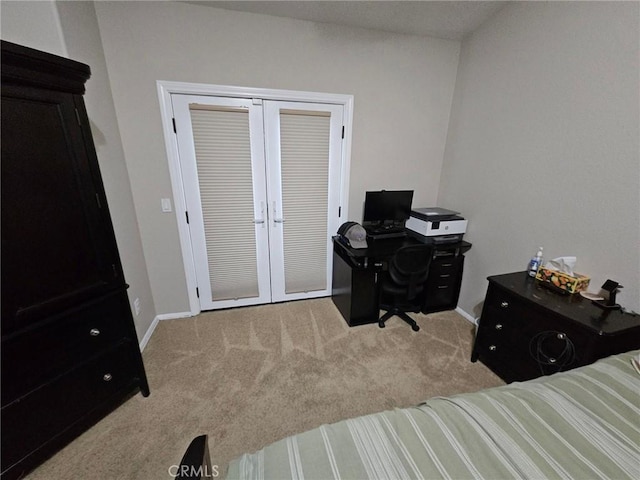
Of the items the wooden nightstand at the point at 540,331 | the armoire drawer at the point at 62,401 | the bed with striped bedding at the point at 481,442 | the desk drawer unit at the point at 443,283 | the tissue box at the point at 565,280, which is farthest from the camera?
the desk drawer unit at the point at 443,283

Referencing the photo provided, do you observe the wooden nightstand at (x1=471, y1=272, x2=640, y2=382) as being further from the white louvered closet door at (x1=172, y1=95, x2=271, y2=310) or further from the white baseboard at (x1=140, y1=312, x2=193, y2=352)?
the white baseboard at (x1=140, y1=312, x2=193, y2=352)

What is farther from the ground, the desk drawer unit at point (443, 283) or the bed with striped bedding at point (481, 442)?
the bed with striped bedding at point (481, 442)

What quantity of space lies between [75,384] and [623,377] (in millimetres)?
2599

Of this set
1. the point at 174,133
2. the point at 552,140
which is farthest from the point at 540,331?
the point at 174,133

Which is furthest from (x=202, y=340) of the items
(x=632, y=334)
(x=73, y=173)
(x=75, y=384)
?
(x=632, y=334)

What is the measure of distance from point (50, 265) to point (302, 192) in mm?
1897

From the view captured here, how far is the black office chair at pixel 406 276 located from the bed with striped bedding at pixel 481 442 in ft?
4.19

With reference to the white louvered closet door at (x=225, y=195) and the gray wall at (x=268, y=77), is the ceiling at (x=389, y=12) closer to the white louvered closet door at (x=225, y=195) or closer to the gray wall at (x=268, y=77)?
the gray wall at (x=268, y=77)

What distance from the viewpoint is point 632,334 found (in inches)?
54.7

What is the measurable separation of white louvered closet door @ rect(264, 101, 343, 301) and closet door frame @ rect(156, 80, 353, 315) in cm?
6

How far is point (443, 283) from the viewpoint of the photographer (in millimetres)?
2684

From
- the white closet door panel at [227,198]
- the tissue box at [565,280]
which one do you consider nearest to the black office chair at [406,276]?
the tissue box at [565,280]

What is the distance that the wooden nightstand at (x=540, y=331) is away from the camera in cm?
138

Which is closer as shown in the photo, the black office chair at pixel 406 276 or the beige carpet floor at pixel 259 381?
the beige carpet floor at pixel 259 381
